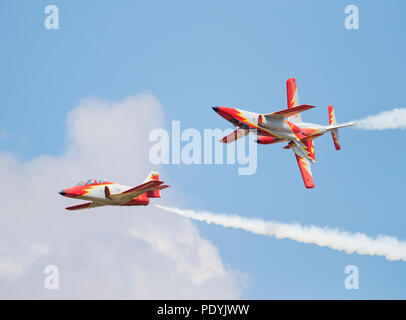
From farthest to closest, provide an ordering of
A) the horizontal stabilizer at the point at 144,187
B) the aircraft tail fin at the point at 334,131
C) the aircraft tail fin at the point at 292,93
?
the aircraft tail fin at the point at 292,93, the aircraft tail fin at the point at 334,131, the horizontal stabilizer at the point at 144,187

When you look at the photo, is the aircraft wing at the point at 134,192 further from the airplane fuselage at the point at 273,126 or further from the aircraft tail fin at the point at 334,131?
the aircraft tail fin at the point at 334,131

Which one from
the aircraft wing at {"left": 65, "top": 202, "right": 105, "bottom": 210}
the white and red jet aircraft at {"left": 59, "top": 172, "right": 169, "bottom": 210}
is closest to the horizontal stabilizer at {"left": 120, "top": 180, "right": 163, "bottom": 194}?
the white and red jet aircraft at {"left": 59, "top": 172, "right": 169, "bottom": 210}

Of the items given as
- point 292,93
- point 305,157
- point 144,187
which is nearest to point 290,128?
point 305,157

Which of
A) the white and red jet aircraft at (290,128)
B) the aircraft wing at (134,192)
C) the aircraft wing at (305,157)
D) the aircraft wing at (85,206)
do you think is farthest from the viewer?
the aircraft wing at (305,157)

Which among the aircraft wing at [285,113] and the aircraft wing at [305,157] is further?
the aircraft wing at [305,157]

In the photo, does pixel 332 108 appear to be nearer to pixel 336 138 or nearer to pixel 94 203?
pixel 336 138

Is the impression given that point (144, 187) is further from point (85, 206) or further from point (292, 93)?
point (292, 93)

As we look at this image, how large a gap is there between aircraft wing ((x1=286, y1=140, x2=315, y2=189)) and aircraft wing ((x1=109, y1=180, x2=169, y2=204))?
14.4 meters

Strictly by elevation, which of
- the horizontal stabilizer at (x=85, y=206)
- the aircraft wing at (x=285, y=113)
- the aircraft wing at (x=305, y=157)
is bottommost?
the horizontal stabilizer at (x=85, y=206)

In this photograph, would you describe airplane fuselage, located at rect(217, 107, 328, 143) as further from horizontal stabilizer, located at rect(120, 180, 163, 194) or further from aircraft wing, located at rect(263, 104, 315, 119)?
horizontal stabilizer, located at rect(120, 180, 163, 194)

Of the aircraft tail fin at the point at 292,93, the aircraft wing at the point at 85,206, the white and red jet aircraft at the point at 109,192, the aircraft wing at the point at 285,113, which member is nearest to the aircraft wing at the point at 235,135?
the aircraft wing at the point at 285,113

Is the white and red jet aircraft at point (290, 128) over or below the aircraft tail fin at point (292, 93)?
below

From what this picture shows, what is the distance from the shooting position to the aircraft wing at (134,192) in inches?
2307

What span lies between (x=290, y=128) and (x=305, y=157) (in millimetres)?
4206
